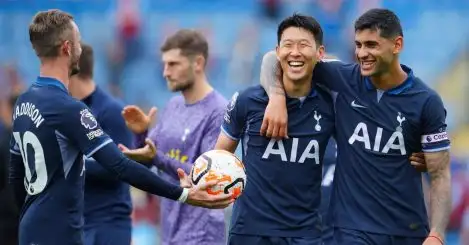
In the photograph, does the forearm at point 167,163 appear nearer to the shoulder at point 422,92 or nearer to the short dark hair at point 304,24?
the short dark hair at point 304,24

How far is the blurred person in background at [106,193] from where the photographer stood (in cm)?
847

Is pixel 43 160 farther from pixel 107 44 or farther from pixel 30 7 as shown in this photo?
pixel 30 7

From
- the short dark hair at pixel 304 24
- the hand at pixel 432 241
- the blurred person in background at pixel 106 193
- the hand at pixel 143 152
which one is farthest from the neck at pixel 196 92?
the hand at pixel 432 241

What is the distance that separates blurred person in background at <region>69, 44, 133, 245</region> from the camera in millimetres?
8469

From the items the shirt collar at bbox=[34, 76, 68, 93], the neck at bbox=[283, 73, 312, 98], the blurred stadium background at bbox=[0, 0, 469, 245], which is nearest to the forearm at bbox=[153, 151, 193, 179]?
the neck at bbox=[283, 73, 312, 98]

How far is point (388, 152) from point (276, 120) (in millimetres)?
846

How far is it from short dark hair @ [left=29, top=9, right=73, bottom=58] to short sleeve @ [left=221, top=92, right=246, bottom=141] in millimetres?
1344

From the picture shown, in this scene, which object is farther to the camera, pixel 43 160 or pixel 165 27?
pixel 165 27

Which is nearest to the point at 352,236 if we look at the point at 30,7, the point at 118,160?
the point at 118,160

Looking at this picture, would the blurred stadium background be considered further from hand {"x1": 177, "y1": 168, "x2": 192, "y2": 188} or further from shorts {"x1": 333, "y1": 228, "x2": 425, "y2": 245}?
hand {"x1": 177, "y1": 168, "x2": 192, "y2": 188}

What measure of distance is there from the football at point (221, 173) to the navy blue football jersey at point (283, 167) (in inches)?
13.5

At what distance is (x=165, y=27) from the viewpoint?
20953 mm

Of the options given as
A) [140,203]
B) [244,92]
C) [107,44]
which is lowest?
[140,203]

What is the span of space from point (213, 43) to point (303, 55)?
1355 centimetres
